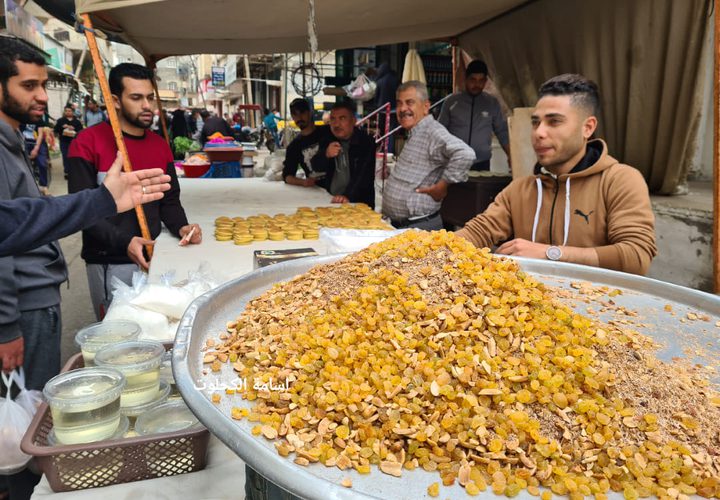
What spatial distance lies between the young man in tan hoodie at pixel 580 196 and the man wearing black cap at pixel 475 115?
3202mm

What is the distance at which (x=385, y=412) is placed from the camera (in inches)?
32.0

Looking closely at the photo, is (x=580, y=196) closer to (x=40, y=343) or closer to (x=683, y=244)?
(x=683, y=244)

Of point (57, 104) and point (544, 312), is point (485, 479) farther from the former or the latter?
point (57, 104)

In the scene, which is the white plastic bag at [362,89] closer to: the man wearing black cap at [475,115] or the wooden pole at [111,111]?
the man wearing black cap at [475,115]

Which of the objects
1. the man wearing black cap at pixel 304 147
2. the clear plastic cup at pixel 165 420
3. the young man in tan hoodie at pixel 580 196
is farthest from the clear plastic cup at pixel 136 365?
the man wearing black cap at pixel 304 147

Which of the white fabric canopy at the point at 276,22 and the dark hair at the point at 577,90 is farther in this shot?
the white fabric canopy at the point at 276,22

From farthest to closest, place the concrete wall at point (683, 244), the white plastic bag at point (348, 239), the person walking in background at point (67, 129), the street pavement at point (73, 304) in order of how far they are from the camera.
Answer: the person walking in background at point (67, 129) → the street pavement at point (73, 304) → the concrete wall at point (683, 244) → the white plastic bag at point (348, 239)

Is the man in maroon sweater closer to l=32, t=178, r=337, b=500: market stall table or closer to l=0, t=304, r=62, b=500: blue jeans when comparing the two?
l=32, t=178, r=337, b=500: market stall table

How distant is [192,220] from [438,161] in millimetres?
1875

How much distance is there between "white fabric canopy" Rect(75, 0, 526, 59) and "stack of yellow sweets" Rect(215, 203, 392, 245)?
1.53 metres

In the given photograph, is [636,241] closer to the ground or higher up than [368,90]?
closer to the ground

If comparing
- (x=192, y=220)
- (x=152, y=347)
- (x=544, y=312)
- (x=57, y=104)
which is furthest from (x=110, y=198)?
(x=57, y=104)

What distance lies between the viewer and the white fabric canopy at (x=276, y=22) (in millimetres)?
3768

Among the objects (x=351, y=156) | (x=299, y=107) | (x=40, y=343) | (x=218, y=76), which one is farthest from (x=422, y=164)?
(x=218, y=76)
